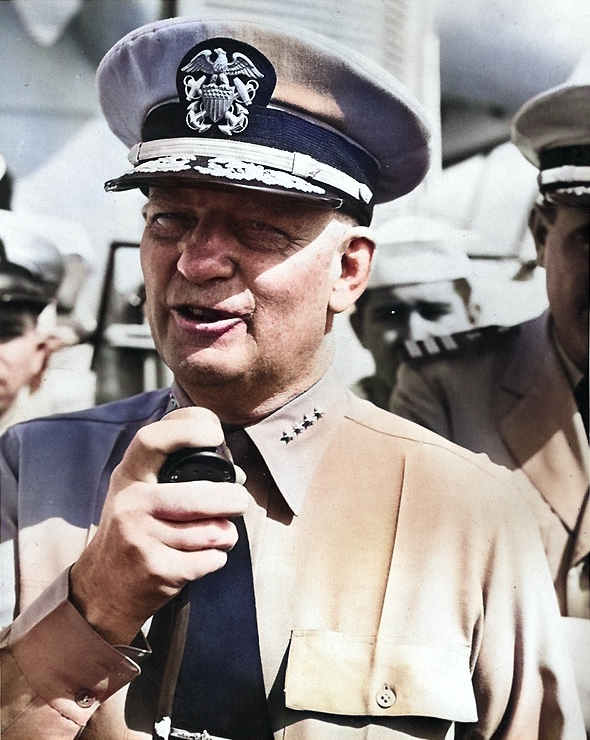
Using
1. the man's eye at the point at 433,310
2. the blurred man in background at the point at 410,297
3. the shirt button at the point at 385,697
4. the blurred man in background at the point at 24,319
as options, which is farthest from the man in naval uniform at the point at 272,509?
the blurred man in background at the point at 24,319

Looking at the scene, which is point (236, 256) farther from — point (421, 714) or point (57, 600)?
point (421, 714)

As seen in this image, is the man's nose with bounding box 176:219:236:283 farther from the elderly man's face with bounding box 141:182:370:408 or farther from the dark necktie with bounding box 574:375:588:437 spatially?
the dark necktie with bounding box 574:375:588:437

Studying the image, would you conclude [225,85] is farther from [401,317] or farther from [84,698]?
[84,698]

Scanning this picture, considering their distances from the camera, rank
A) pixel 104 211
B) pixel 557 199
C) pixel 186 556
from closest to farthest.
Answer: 1. pixel 186 556
2. pixel 557 199
3. pixel 104 211

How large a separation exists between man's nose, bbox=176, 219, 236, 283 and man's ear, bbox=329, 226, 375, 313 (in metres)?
0.22

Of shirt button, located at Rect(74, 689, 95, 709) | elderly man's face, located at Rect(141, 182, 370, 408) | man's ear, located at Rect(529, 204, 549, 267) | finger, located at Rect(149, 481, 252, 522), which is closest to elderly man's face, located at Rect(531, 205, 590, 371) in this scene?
man's ear, located at Rect(529, 204, 549, 267)

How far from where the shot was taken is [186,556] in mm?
1568

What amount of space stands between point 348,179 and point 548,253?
49 centimetres

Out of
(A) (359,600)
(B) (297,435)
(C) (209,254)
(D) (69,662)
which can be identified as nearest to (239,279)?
(C) (209,254)

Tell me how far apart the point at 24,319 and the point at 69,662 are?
87cm

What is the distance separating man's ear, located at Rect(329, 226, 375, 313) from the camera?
67.7 inches

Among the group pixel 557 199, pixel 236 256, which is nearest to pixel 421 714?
pixel 236 256

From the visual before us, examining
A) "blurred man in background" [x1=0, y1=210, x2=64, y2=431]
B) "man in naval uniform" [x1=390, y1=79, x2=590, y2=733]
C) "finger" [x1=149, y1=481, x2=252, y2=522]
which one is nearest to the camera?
"finger" [x1=149, y1=481, x2=252, y2=522]

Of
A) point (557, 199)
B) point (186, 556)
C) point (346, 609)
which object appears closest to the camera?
point (186, 556)
